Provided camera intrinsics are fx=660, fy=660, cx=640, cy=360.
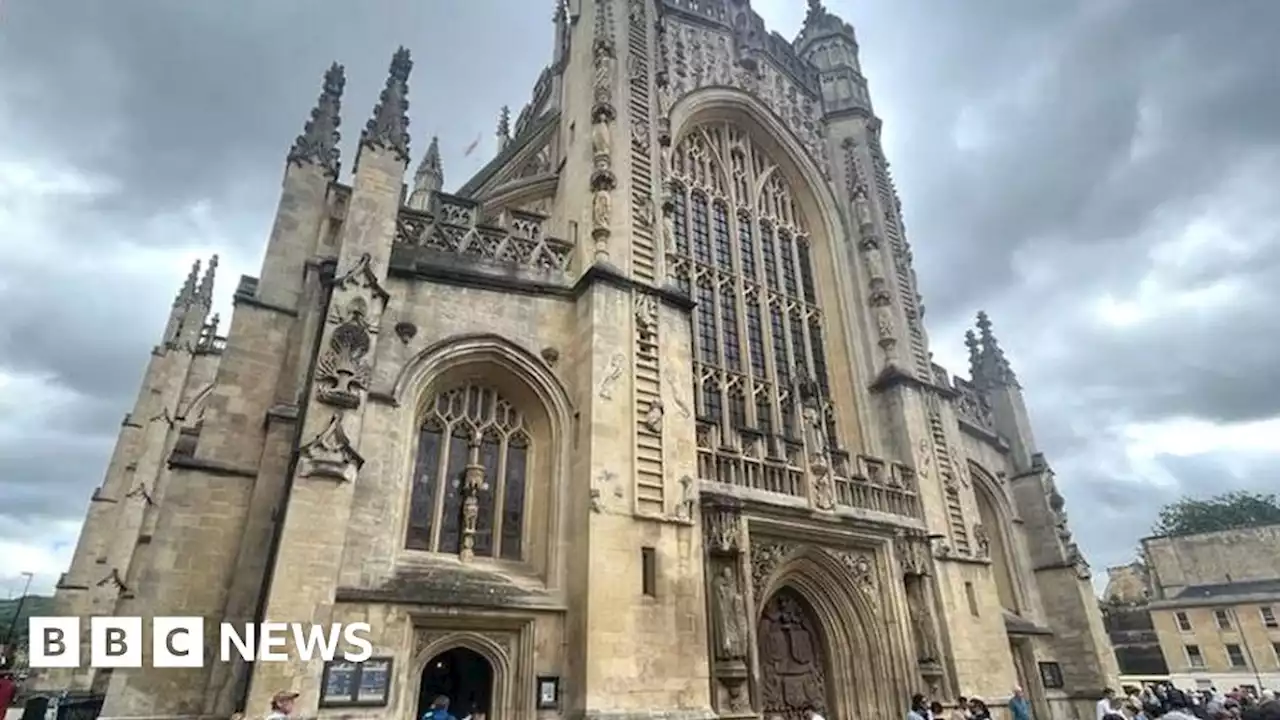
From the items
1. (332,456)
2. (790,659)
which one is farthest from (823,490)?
(332,456)

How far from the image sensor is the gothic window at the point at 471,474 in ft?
34.3

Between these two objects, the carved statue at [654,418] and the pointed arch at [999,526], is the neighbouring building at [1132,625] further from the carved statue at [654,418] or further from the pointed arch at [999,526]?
the carved statue at [654,418]

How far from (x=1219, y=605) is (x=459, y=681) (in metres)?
42.4

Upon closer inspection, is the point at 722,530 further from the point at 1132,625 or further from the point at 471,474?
the point at 1132,625

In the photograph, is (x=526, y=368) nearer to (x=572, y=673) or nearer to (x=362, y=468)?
(x=362, y=468)

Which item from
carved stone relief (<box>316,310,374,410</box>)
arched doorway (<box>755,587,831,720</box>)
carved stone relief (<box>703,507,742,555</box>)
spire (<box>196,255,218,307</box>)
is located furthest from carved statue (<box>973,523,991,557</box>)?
spire (<box>196,255,218,307</box>)

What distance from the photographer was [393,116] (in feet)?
40.9

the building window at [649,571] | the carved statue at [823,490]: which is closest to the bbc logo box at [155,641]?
the building window at [649,571]

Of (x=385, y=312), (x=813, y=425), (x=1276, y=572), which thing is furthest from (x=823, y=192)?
(x=1276, y=572)

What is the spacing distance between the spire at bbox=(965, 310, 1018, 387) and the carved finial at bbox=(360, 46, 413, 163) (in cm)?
1954

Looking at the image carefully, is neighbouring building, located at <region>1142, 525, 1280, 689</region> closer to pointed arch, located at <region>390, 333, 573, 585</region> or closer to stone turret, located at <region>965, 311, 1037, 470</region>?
stone turret, located at <region>965, 311, 1037, 470</region>

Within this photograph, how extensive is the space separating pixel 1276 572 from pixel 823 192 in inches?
1572

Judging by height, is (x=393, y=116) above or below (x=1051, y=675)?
above

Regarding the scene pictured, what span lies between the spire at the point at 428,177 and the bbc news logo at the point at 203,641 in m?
14.7
